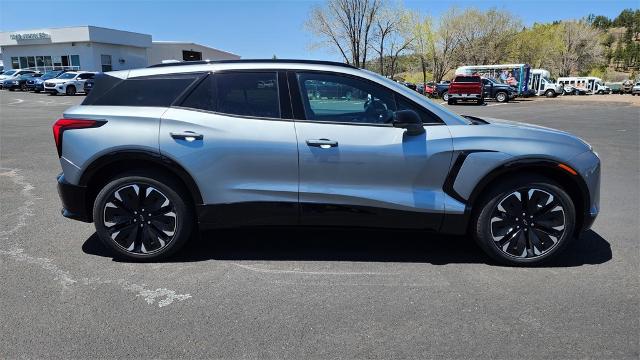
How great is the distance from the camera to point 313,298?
3.43 m

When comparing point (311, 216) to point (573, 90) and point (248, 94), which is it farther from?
point (573, 90)

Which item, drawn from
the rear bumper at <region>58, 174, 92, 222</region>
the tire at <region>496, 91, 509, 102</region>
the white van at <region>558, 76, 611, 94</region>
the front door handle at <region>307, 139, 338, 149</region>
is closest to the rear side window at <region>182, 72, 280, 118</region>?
the front door handle at <region>307, 139, 338, 149</region>

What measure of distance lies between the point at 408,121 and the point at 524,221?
53.1 inches

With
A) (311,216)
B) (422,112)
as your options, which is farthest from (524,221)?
(311,216)

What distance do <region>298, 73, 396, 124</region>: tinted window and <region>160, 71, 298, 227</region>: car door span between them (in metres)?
0.22

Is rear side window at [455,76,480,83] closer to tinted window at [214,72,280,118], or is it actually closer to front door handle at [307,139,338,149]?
tinted window at [214,72,280,118]

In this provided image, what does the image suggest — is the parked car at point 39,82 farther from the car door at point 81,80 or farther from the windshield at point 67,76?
the car door at point 81,80

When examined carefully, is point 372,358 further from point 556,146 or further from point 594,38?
point 594,38

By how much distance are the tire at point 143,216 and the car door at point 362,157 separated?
1.08 meters

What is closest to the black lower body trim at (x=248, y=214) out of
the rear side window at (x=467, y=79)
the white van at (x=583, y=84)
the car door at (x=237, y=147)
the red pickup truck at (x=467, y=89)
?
the car door at (x=237, y=147)

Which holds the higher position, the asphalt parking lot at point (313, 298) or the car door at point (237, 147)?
the car door at point (237, 147)

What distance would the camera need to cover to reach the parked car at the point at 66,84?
1294 inches

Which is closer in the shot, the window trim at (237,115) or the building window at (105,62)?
the window trim at (237,115)

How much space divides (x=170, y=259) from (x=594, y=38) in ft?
296
